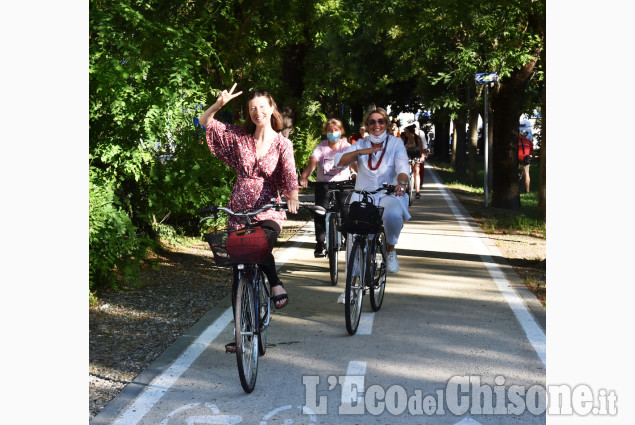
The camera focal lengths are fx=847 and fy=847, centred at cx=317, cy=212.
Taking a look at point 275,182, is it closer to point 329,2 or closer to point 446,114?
point 329,2

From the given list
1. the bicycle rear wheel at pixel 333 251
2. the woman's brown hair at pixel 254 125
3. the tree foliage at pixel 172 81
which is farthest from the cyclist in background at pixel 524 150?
the woman's brown hair at pixel 254 125

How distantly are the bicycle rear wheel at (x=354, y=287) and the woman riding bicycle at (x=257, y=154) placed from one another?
106 cm

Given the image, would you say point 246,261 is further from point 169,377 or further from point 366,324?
point 366,324

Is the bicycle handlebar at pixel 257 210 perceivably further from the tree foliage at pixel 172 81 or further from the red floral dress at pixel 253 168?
the tree foliage at pixel 172 81

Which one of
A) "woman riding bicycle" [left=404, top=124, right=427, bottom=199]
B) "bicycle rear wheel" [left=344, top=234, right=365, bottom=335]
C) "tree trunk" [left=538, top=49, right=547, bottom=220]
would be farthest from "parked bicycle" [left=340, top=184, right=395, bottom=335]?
"woman riding bicycle" [left=404, top=124, right=427, bottom=199]

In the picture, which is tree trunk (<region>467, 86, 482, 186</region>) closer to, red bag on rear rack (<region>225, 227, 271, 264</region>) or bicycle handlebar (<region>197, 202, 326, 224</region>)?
bicycle handlebar (<region>197, 202, 326, 224</region>)

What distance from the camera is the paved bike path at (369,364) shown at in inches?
196

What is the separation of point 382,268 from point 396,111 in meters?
50.8

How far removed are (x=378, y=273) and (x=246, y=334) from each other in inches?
99.3

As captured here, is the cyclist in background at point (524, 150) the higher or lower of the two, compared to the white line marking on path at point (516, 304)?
higher

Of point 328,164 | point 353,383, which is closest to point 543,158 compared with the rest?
point 328,164

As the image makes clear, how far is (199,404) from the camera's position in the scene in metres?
5.14

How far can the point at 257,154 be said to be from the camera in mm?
5746

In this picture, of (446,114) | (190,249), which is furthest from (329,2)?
(446,114)
